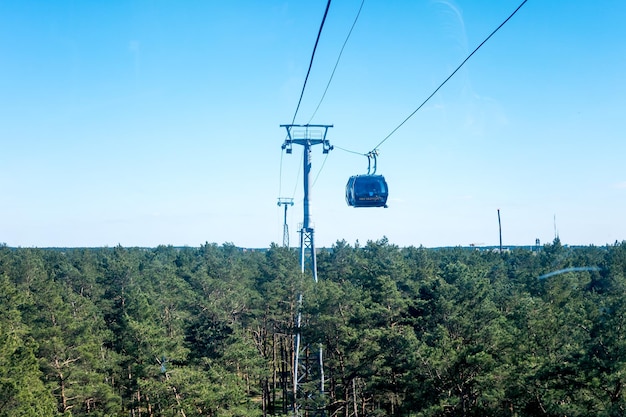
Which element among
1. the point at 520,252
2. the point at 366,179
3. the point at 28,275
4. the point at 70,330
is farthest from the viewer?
the point at 520,252

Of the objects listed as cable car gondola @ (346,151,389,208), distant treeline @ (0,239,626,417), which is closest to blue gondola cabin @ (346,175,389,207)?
cable car gondola @ (346,151,389,208)

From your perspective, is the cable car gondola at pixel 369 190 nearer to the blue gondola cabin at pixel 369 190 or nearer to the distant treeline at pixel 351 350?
the blue gondola cabin at pixel 369 190

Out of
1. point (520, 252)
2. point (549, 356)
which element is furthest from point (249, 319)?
point (520, 252)

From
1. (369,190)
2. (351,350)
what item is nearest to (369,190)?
(369,190)

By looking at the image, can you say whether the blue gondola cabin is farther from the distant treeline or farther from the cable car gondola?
the distant treeline

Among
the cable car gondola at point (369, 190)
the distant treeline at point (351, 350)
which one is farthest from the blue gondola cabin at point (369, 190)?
the distant treeline at point (351, 350)

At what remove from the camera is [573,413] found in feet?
54.4

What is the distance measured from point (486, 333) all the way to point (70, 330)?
71.9ft

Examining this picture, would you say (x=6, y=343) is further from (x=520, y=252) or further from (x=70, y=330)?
(x=520, y=252)

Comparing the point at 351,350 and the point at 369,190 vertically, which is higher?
the point at 369,190

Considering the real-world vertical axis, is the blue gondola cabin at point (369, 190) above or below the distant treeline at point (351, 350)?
above

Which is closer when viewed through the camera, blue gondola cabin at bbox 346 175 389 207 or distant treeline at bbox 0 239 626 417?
blue gondola cabin at bbox 346 175 389 207

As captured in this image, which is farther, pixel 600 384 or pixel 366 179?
pixel 366 179

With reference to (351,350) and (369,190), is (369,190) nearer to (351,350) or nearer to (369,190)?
(369,190)
